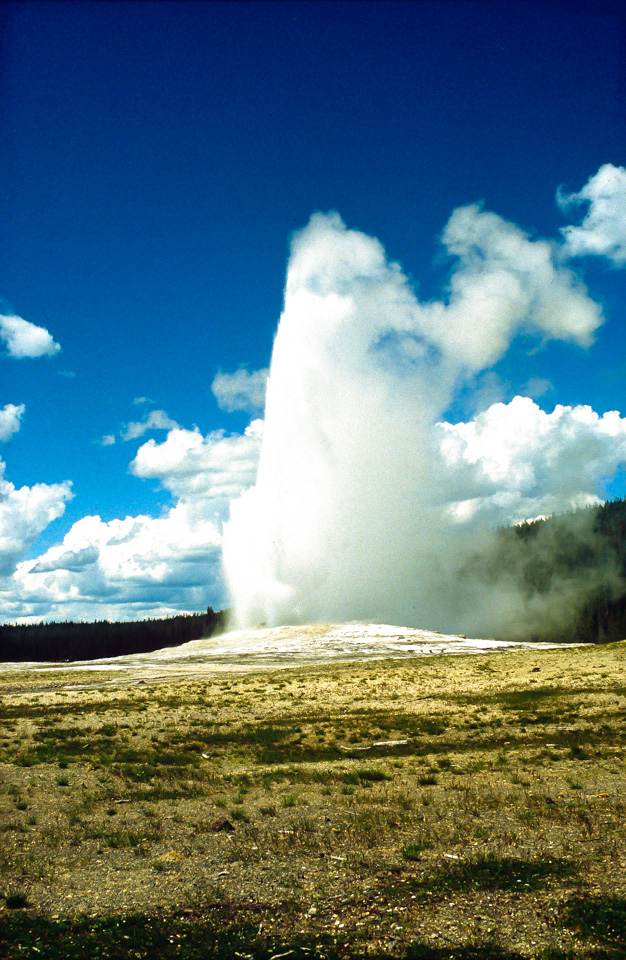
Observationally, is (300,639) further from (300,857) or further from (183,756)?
(300,857)

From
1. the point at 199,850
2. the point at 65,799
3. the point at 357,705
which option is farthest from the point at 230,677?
the point at 199,850

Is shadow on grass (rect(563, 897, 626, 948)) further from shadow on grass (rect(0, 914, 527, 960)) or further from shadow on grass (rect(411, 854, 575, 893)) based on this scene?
shadow on grass (rect(0, 914, 527, 960))

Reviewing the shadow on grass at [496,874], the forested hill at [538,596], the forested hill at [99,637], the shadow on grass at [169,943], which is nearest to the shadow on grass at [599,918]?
the shadow on grass at [496,874]

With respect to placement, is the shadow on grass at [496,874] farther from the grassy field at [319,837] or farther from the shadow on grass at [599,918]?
the shadow on grass at [599,918]

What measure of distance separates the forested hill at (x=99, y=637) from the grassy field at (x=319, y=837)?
138 meters

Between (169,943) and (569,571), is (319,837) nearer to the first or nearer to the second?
(169,943)

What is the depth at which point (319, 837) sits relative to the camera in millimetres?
12875

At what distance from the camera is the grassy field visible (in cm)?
861

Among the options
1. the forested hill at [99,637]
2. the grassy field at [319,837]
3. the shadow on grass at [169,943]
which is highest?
the shadow on grass at [169,943]

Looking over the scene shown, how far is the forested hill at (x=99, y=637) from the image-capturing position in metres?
166

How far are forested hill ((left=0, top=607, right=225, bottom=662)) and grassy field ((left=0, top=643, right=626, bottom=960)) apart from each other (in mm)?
138094

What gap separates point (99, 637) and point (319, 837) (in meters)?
173

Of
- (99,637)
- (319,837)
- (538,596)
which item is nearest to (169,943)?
(319,837)

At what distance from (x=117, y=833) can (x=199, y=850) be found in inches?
97.1
